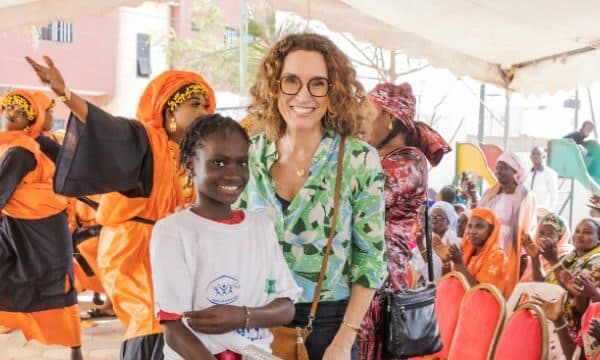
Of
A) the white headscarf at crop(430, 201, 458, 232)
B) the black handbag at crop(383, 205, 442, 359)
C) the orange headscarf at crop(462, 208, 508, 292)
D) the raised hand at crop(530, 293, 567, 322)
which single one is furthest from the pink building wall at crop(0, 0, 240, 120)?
the black handbag at crop(383, 205, 442, 359)

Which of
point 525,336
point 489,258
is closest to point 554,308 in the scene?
point 525,336

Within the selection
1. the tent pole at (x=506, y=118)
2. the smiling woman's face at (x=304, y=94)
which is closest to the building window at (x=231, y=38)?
the tent pole at (x=506, y=118)

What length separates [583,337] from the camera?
286 cm

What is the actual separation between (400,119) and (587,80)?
1.77 m

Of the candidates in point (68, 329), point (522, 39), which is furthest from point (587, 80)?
point (68, 329)

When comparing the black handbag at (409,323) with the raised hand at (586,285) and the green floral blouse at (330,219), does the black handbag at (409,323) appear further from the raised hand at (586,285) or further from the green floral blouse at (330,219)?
the raised hand at (586,285)

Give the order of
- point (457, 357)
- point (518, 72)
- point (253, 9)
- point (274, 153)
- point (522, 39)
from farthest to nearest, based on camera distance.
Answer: point (253, 9) < point (518, 72) < point (522, 39) < point (457, 357) < point (274, 153)

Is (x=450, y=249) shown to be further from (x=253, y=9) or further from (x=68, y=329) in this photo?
(x=253, y=9)

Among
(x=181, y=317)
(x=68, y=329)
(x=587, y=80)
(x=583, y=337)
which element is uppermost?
(x=587, y=80)

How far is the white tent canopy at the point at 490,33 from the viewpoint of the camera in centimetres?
329

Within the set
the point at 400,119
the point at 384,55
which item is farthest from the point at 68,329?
the point at 384,55

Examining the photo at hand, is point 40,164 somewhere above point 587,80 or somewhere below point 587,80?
below

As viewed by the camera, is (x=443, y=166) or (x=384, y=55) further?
(x=384, y=55)

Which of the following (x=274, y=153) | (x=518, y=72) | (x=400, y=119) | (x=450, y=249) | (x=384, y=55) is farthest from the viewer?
(x=384, y=55)
